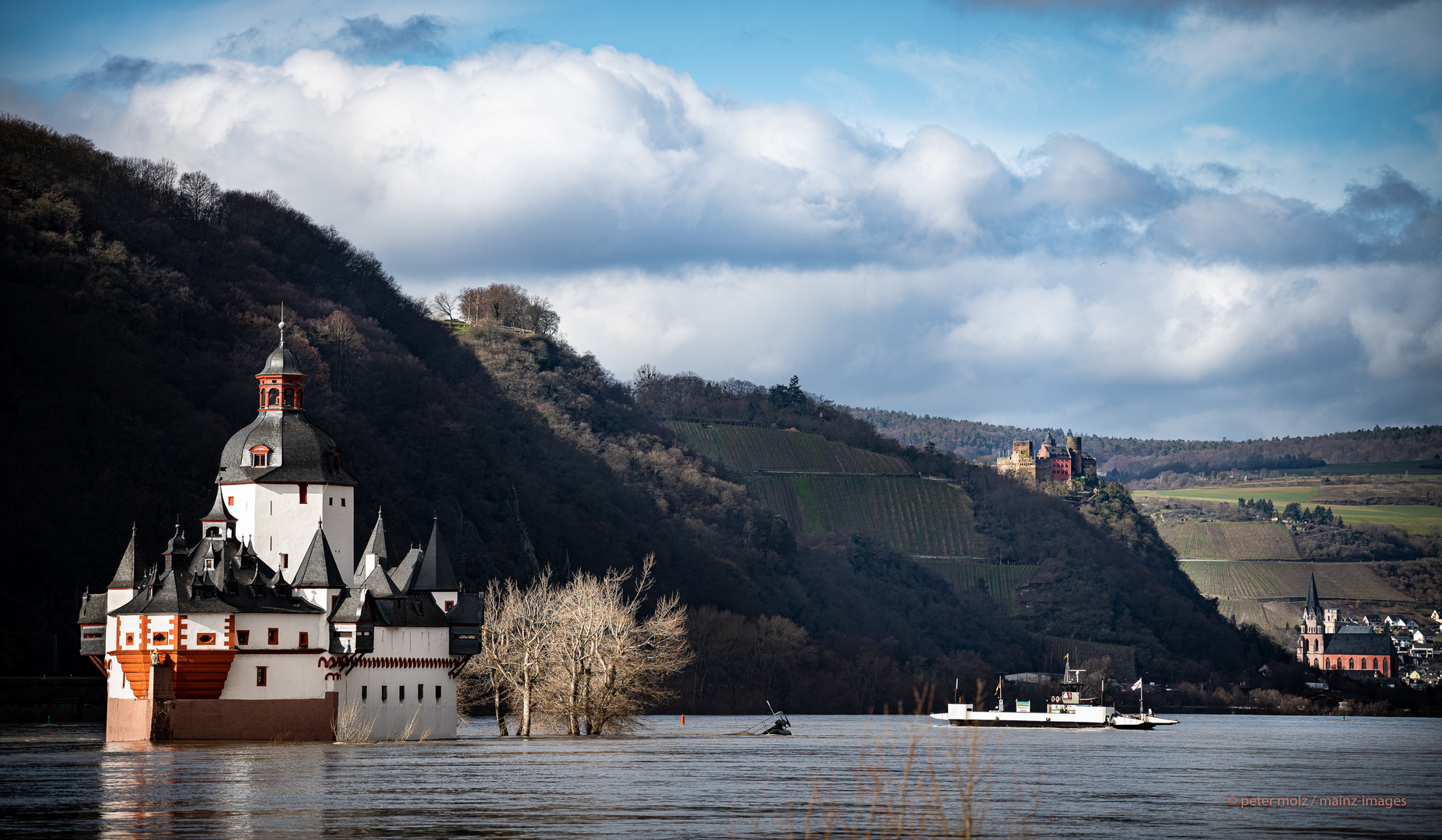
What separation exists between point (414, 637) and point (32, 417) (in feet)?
190

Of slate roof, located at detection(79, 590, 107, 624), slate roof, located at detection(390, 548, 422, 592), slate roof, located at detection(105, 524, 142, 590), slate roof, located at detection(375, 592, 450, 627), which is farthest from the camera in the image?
slate roof, located at detection(390, 548, 422, 592)

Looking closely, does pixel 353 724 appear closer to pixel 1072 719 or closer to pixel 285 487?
pixel 285 487

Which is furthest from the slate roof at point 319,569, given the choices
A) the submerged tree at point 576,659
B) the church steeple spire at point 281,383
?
the church steeple spire at point 281,383

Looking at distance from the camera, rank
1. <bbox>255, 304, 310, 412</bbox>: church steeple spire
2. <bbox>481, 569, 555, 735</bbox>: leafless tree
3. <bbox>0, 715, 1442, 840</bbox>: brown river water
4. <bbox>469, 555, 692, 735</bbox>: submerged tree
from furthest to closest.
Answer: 1. <bbox>255, 304, 310, 412</bbox>: church steeple spire
2. <bbox>481, 569, 555, 735</bbox>: leafless tree
3. <bbox>469, 555, 692, 735</bbox>: submerged tree
4. <bbox>0, 715, 1442, 840</bbox>: brown river water

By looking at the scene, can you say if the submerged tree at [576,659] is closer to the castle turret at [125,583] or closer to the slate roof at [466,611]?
the slate roof at [466,611]

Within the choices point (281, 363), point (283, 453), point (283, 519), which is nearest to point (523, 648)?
point (283, 519)

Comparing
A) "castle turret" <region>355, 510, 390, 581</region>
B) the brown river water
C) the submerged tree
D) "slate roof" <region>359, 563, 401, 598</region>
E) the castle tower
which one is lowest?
the brown river water

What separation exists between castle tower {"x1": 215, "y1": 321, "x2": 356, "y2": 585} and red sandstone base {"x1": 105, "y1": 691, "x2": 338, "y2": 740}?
9150mm

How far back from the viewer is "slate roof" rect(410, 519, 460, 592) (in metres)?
97.8

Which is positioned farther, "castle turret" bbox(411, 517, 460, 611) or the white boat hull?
the white boat hull

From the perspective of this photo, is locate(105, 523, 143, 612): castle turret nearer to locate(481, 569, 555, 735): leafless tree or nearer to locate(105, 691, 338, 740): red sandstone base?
locate(105, 691, 338, 740): red sandstone base

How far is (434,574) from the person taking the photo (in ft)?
323

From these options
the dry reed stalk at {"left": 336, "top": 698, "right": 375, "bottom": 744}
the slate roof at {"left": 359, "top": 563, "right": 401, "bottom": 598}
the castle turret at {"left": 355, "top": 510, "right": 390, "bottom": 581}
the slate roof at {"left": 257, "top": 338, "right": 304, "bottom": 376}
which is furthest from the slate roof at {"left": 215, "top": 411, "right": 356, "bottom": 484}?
the dry reed stalk at {"left": 336, "top": 698, "right": 375, "bottom": 744}

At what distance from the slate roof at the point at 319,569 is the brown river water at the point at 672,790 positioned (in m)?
8.40
